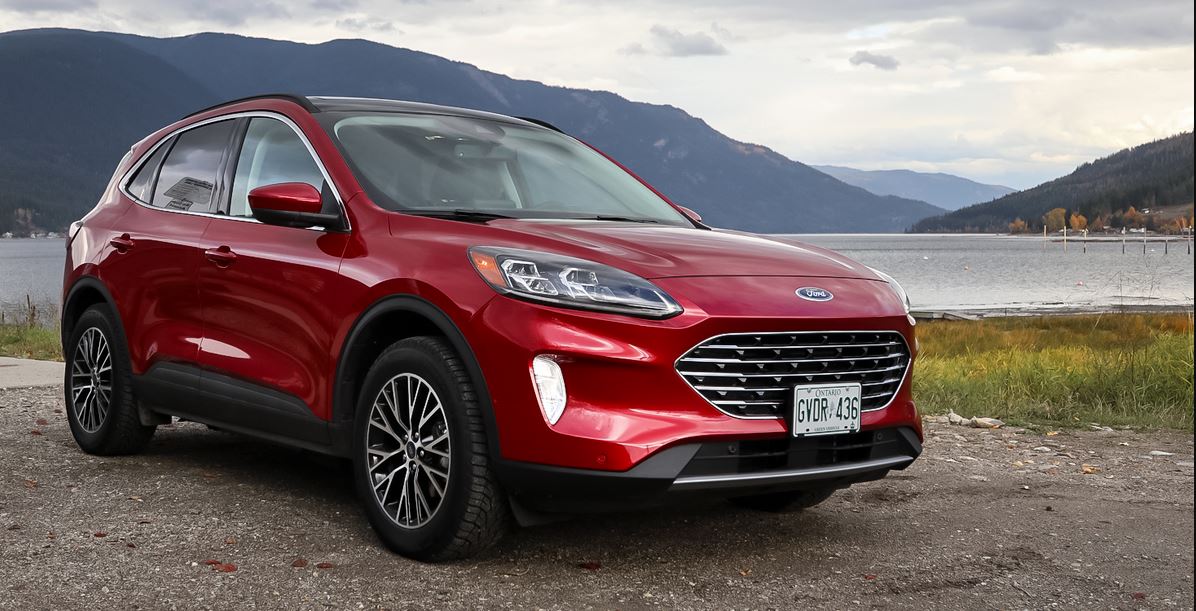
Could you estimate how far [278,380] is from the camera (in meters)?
4.70

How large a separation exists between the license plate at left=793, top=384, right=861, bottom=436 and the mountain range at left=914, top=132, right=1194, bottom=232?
466ft

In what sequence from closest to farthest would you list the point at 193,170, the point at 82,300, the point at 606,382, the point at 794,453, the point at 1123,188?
the point at 606,382 → the point at 794,453 → the point at 193,170 → the point at 82,300 → the point at 1123,188

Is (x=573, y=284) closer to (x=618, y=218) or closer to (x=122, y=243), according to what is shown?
(x=618, y=218)

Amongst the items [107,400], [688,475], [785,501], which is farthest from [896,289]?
[107,400]

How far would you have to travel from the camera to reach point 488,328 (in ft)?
12.4

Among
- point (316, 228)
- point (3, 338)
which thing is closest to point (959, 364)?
point (316, 228)

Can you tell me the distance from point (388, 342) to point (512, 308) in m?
0.82

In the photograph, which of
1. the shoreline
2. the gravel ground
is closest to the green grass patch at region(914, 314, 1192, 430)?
the gravel ground

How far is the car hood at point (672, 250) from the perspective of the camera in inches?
155

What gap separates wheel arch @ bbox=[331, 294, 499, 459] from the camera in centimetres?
382

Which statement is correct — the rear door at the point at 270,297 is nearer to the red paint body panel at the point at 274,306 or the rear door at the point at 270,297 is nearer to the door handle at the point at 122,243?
the red paint body panel at the point at 274,306

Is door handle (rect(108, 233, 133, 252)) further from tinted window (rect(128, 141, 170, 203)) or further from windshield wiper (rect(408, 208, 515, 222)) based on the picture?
windshield wiper (rect(408, 208, 515, 222))

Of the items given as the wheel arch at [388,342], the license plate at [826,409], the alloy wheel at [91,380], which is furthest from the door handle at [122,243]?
the license plate at [826,409]

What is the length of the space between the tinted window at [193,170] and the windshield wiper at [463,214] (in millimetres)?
1426
